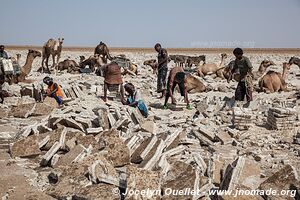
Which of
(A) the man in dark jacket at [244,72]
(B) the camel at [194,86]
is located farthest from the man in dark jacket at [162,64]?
(A) the man in dark jacket at [244,72]

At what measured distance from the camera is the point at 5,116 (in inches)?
352

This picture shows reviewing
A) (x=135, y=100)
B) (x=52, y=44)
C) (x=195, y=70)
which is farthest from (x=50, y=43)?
(x=135, y=100)

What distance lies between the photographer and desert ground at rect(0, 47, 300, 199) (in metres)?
Result: 4.38

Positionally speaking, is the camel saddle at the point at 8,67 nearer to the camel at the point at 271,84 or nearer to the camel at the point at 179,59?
the camel at the point at 271,84

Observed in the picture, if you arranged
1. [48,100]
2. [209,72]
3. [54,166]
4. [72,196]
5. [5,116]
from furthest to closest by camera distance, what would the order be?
[209,72], [48,100], [5,116], [54,166], [72,196]

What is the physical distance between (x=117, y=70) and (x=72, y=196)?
20.3ft

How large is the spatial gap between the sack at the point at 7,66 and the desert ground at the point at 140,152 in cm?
372

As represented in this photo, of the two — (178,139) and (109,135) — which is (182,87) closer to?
(178,139)

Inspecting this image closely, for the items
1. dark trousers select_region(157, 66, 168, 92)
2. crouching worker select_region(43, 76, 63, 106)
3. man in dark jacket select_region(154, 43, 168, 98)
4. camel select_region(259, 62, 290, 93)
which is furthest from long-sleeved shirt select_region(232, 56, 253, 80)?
crouching worker select_region(43, 76, 63, 106)

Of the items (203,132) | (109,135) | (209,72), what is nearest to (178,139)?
(203,132)

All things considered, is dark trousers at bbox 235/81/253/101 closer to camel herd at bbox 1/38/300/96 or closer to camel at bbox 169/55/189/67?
camel herd at bbox 1/38/300/96

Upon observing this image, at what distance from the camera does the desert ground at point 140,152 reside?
4.38 meters

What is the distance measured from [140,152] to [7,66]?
887 centimetres

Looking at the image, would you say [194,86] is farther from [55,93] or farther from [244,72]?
[55,93]
